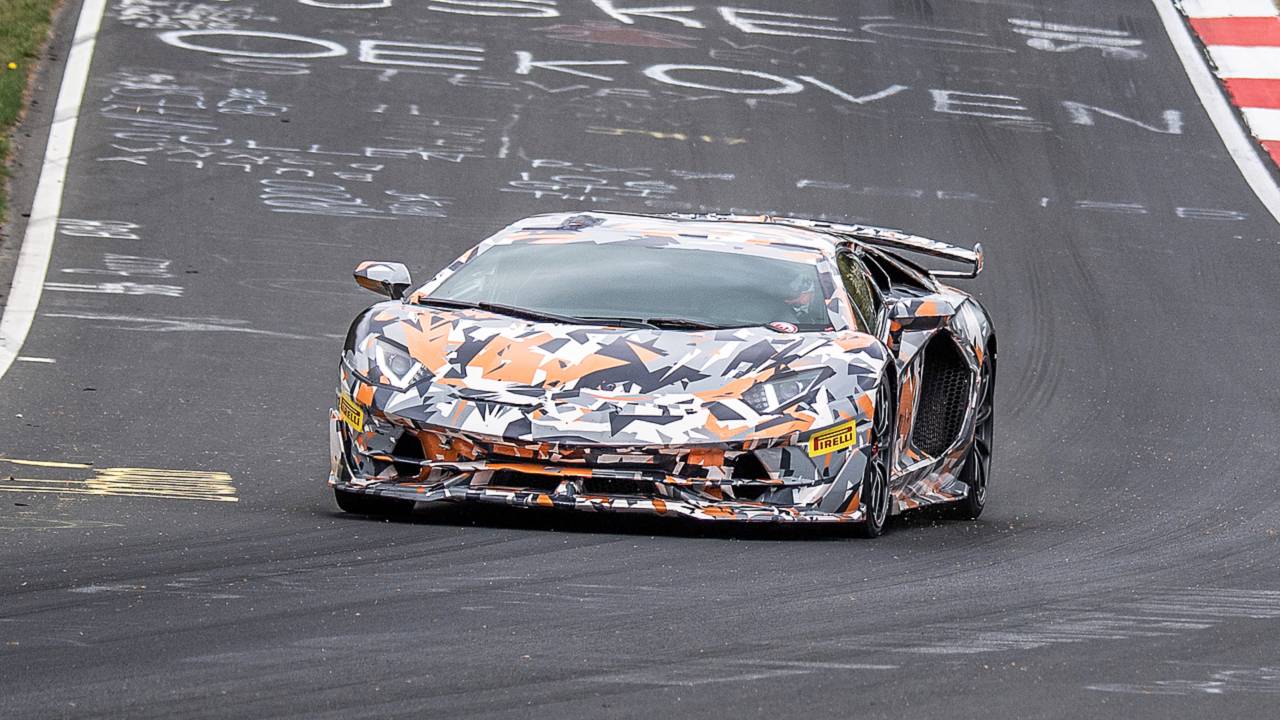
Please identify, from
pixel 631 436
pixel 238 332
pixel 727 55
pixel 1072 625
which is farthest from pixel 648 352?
pixel 727 55

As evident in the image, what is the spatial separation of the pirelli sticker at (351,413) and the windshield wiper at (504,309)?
0.64 meters

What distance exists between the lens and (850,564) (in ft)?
22.7

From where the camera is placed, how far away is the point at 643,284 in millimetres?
8242

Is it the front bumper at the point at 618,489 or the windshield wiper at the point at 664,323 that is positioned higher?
the windshield wiper at the point at 664,323

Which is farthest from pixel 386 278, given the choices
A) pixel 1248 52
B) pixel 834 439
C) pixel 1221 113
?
pixel 1248 52

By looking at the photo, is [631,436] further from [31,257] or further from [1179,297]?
[1179,297]

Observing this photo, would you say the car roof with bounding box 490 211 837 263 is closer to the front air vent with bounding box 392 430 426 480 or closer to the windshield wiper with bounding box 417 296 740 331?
the windshield wiper with bounding box 417 296 740 331

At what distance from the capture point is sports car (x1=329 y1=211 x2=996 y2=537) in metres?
7.25

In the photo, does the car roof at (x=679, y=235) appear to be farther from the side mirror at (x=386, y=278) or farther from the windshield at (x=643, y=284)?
the side mirror at (x=386, y=278)

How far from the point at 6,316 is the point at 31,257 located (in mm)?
1686

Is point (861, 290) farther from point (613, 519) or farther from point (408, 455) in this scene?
point (408, 455)

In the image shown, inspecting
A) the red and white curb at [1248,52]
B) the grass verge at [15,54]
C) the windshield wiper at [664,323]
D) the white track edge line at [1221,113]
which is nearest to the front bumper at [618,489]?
the windshield wiper at [664,323]

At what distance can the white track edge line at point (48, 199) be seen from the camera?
1217cm

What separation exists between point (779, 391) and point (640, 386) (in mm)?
481
